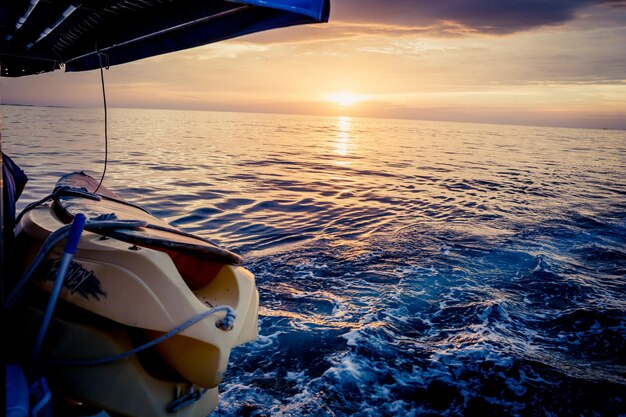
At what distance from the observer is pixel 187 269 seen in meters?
3.73

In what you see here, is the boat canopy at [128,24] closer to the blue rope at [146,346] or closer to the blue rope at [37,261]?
the blue rope at [37,261]

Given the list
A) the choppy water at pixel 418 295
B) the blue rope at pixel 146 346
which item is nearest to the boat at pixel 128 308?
the blue rope at pixel 146 346

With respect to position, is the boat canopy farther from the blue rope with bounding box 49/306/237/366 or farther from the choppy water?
the choppy water

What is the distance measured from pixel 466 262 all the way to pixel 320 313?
3.51 meters

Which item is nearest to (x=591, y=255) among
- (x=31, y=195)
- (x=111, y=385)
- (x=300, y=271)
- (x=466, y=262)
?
(x=466, y=262)

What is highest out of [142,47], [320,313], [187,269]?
[142,47]

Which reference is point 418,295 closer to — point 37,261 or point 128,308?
point 128,308

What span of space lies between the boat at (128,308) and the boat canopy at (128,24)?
0.05 feet

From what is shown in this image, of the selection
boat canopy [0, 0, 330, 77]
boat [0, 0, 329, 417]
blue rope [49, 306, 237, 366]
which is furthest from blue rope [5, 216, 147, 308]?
boat canopy [0, 0, 330, 77]

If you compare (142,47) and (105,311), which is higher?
(142,47)

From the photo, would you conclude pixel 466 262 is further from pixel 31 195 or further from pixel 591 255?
pixel 31 195

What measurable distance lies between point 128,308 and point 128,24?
2.84m

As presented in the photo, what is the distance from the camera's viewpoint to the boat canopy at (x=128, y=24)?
263 cm

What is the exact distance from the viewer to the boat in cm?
253
